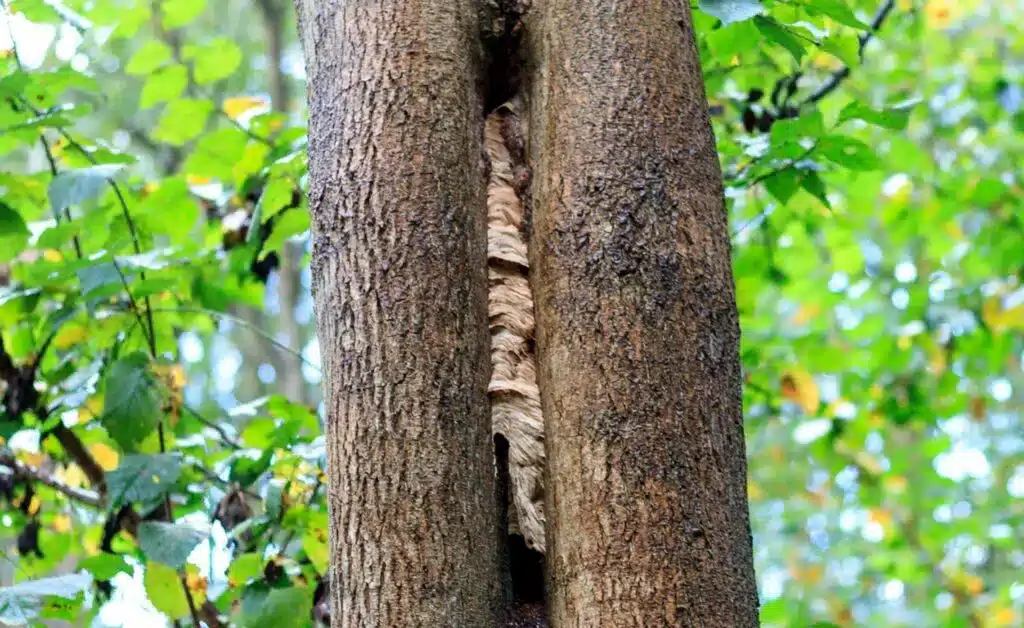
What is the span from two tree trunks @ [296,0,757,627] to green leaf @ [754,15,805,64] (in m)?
0.47

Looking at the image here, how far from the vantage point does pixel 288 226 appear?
8.52 feet

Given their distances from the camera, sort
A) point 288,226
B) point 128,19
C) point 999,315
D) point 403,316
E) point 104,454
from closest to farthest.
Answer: point 403,316
point 288,226
point 128,19
point 104,454
point 999,315

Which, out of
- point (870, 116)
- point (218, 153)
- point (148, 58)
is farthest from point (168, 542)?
point (870, 116)

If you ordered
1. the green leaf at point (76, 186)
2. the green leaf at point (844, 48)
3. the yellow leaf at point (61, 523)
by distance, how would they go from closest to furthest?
the green leaf at point (76, 186) < the green leaf at point (844, 48) < the yellow leaf at point (61, 523)

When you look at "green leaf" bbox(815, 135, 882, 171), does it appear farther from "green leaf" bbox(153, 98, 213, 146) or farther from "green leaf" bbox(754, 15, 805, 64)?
"green leaf" bbox(153, 98, 213, 146)

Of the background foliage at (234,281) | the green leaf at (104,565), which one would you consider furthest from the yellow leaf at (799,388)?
the green leaf at (104,565)

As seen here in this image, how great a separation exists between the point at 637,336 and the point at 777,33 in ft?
3.08

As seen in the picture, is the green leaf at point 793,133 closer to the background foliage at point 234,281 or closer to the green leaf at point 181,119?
the background foliage at point 234,281

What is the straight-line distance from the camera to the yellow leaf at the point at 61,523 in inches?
134

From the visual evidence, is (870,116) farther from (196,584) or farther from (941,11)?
(941,11)

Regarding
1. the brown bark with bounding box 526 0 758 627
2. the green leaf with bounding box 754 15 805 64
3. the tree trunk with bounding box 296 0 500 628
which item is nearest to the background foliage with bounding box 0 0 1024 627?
the green leaf with bounding box 754 15 805 64

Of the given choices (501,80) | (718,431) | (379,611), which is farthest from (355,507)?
(501,80)

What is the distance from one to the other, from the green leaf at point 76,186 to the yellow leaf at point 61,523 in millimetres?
1762

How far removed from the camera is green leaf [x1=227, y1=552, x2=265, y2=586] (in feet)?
7.89
